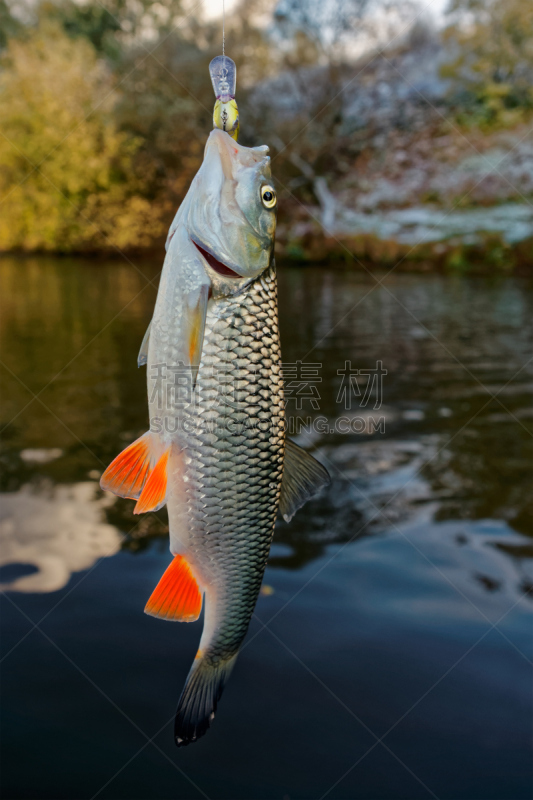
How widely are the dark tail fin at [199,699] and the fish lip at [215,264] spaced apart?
3.64 feet

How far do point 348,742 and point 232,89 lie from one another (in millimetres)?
2586

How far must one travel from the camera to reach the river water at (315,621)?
8.75ft

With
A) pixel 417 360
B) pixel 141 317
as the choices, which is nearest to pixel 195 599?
pixel 417 360

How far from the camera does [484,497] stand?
493cm

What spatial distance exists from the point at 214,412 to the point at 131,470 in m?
0.30

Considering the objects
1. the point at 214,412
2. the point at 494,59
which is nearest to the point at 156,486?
the point at 214,412

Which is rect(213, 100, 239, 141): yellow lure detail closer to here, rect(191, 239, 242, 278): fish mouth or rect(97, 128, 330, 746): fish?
rect(97, 128, 330, 746): fish

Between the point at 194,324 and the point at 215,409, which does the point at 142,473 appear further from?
the point at 194,324

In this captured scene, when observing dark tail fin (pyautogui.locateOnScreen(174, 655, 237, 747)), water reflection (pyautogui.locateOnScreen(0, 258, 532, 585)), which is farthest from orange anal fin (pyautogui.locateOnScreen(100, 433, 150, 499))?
water reflection (pyautogui.locateOnScreen(0, 258, 532, 585))

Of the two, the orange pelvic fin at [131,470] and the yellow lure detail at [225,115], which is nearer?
the yellow lure detail at [225,115]

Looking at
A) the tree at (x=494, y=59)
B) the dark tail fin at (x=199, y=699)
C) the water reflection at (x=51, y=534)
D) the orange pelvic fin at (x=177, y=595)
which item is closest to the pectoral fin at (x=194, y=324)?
the orange pelvic fin at (x=177, y=595)

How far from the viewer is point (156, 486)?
70.6 inches

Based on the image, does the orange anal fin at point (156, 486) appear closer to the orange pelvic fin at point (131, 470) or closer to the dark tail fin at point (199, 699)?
the orange pelvic fin at point (131, 470)

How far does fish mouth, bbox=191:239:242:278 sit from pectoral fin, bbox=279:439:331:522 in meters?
0.55
